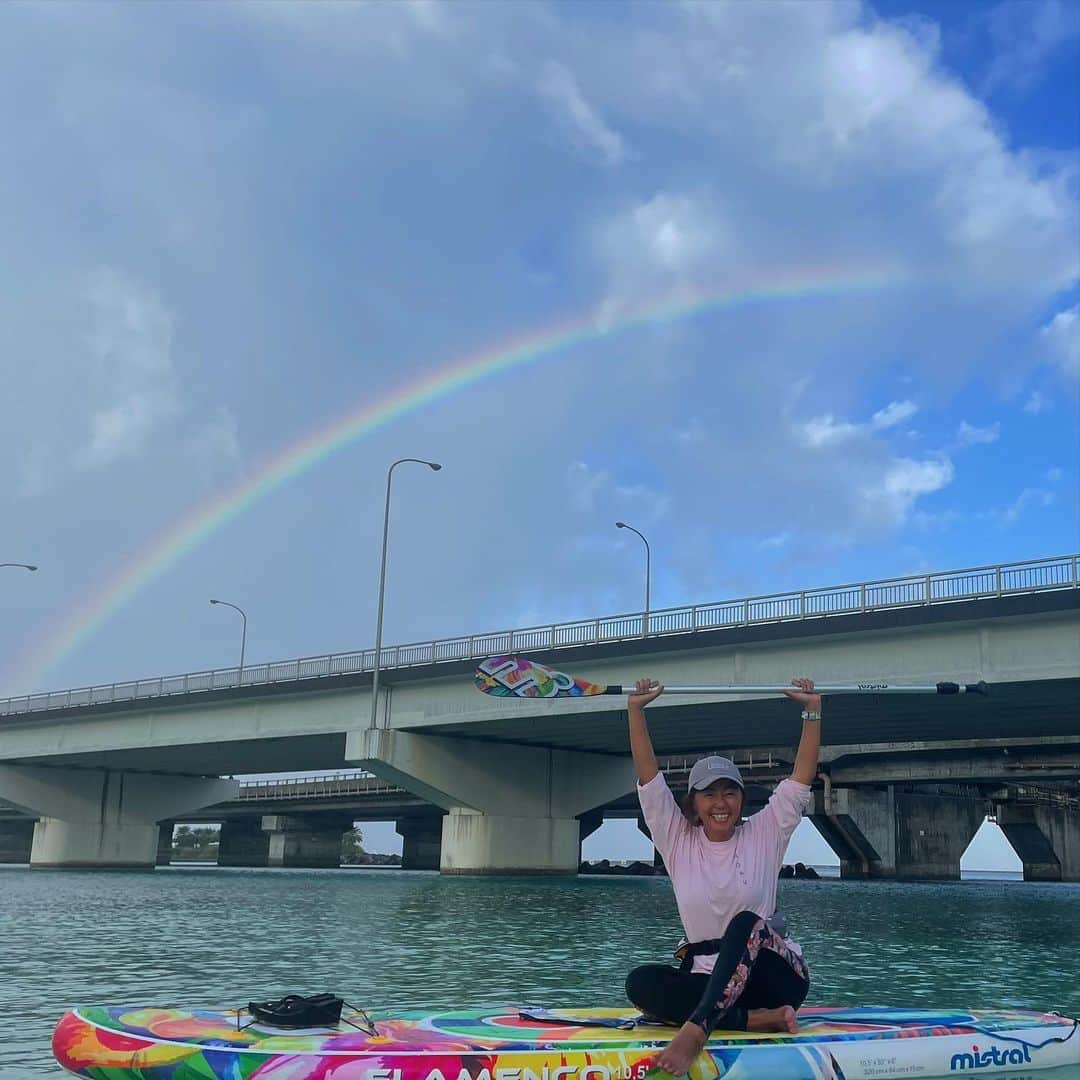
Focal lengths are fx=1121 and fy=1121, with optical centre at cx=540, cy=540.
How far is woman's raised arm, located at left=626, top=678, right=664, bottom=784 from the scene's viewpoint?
7.09m

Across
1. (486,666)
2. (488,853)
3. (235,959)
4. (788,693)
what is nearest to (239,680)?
(488,853)

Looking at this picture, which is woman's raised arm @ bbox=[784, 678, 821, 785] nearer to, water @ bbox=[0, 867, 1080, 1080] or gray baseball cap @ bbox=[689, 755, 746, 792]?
gray baseball cap @ bbox=[689, 755, 746, 792]

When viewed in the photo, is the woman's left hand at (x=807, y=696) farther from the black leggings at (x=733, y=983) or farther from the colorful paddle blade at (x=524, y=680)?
the colorful paddle blade at (x=524, y=680)

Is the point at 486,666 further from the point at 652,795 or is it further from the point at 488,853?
the point at 488,853

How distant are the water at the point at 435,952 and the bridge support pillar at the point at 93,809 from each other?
108 feet

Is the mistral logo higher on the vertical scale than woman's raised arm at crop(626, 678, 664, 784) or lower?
lower

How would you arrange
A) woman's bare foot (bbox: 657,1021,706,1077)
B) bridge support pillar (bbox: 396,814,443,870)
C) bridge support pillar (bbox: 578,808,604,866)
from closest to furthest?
1. woman's bare foot (bbox: 657,1021,706,1077)
2. bridge support pillar (bbox: 578,808,604,866)
3. bridge support pillar (bbox: 396,814,443,870)

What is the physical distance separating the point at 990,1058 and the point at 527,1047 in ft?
11.4

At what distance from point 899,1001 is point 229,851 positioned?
107 metres

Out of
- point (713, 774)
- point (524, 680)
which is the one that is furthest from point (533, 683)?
point (713, 774)

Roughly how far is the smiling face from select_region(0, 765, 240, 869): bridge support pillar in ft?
214

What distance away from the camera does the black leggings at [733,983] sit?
6.69m

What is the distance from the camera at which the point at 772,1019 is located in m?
7.31

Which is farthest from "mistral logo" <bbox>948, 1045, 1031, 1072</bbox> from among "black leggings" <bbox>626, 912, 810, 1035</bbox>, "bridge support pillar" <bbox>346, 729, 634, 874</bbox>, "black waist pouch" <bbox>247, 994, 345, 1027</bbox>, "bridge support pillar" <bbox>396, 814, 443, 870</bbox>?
"bridge support pillar" <bbox>396, 814, 443, 870</bbox>
